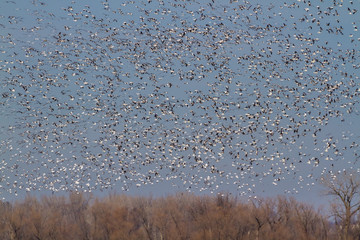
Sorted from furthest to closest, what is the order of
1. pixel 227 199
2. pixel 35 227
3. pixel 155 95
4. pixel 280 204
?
pixel 227 199, pixel 280 204, pixel 35 227, pixel 155 95

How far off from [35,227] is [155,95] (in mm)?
31819

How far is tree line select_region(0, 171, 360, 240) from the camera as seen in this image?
65562mm

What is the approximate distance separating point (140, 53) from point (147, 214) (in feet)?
157

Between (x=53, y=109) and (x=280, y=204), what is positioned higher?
(x=53, y=109)

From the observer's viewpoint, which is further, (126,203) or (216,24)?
(126,203)

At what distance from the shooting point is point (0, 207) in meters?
94.1

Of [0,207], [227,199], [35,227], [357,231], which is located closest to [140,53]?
[35,227]

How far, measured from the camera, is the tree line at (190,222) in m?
65.6

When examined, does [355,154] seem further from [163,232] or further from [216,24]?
[163,232]

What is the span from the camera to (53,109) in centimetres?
4494

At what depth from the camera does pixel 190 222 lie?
259ft

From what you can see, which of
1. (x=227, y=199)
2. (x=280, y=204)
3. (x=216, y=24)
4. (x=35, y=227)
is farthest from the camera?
(x=227, y=199)

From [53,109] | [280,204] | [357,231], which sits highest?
[53,109]

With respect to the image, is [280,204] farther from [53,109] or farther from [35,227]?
[53,109]
